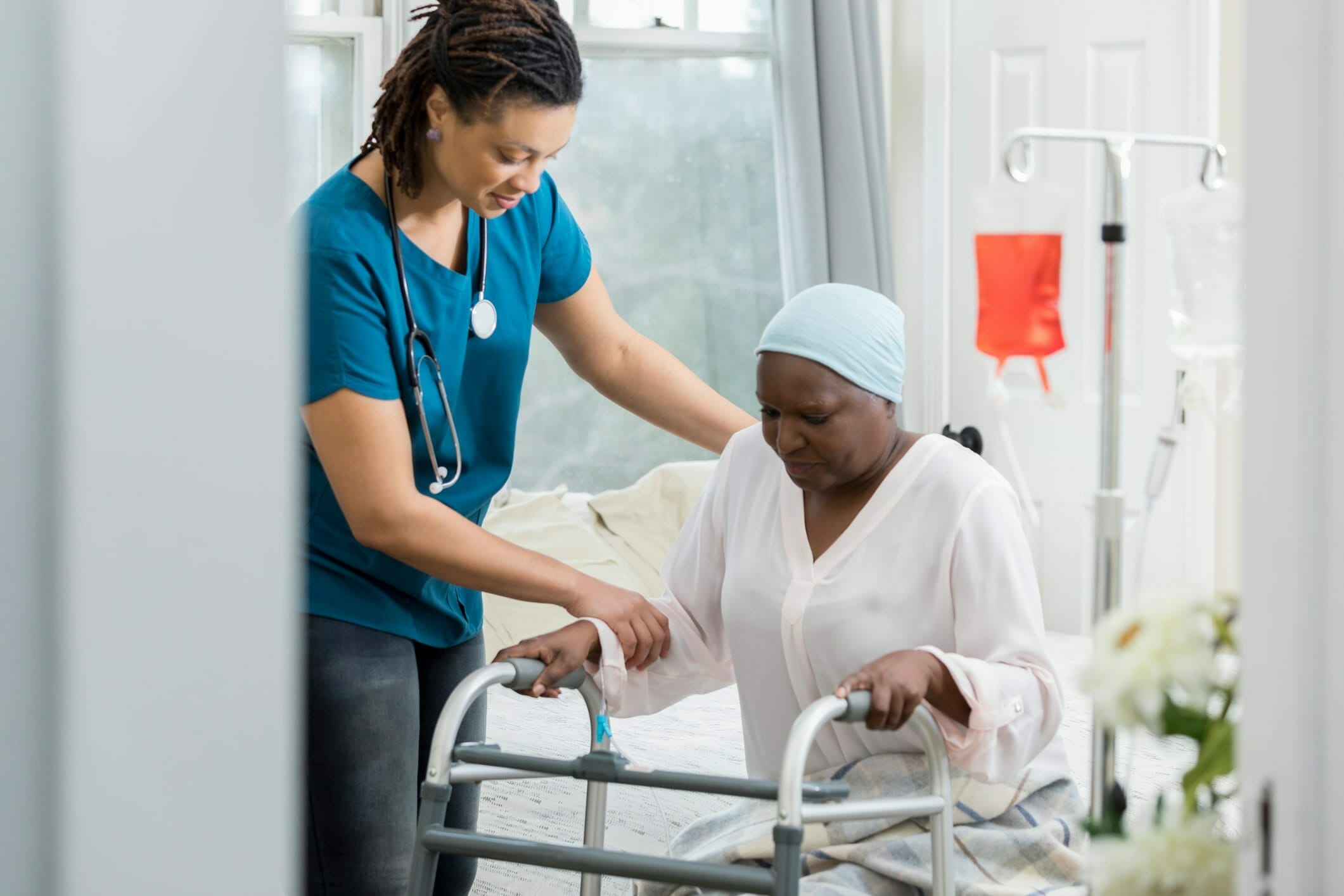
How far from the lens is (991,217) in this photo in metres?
1.10

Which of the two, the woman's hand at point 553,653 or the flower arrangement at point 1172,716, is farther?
the woman's hand at point 553,653

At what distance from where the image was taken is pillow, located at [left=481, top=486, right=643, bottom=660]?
2988 mm

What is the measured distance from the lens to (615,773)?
1.28 metres

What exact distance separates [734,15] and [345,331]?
9.42 feet

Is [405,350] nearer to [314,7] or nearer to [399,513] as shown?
[399,513]

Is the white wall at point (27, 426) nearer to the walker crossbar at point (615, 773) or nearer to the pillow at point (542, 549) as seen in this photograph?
the walker crossbar at point (615, 773)

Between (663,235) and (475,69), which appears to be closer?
(475,69)

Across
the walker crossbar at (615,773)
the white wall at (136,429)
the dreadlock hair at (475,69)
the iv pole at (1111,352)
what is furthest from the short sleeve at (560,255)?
the white wall at (136,429)

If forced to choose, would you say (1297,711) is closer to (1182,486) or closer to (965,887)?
(965,887)

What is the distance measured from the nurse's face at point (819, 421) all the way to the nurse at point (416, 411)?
262mm

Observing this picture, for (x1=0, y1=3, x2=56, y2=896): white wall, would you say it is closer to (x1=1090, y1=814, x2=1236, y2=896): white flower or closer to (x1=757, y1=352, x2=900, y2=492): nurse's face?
(x1=1090, y1=814, x2=1236, y2=896): white flower

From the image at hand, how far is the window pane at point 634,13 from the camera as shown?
3.84 meters

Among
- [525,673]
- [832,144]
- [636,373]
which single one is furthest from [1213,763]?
[832,144]

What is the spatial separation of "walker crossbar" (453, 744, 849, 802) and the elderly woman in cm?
12
